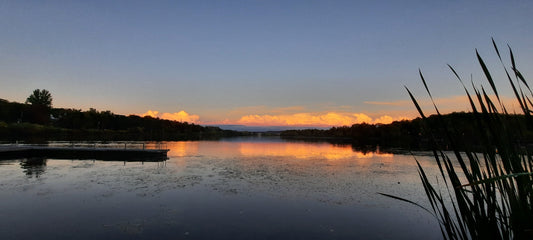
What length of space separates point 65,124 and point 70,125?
1.99 m

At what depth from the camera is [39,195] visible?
40.8ft

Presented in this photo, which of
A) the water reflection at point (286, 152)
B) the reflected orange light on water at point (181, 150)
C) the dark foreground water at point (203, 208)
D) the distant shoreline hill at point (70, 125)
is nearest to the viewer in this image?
the dark foreground water at point (203, 208)

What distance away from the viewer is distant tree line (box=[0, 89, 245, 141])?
7812 centimetres

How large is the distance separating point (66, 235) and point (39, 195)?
6108mm

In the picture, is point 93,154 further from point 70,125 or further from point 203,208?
point 70,125

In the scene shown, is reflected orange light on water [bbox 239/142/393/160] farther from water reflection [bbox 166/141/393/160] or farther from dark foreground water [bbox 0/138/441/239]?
dark foreground water [bbox 0/138/441/239]

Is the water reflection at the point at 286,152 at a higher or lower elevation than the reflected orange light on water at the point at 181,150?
lower

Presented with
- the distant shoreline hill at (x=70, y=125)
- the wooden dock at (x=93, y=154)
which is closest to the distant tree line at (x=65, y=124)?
the distant shoreline hill at (x=70, y=125)

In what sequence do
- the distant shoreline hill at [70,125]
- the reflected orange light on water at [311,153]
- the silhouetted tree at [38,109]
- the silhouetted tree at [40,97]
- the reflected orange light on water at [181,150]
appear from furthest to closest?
the silhouetted tree at [40,97] < the silhouetted tree at [38,109] < the distant shoreline hill at [70,125] < the reflected orange light on water at [311,153] < the reflected orange light on water at [181,150]

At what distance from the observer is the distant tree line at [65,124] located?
78.1m

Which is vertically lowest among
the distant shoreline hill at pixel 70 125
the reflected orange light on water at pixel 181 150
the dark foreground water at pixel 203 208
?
the dark foreground water at pixel 203 208

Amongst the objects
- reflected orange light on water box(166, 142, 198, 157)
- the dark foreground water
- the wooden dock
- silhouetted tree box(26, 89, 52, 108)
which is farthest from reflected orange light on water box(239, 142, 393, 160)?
silhouetted tree box(26, 89, 52, 108)

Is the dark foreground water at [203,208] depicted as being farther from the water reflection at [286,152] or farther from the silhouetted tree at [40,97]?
the silhouetted tree at [40,97]

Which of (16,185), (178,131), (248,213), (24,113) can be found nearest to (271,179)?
(248,213)
